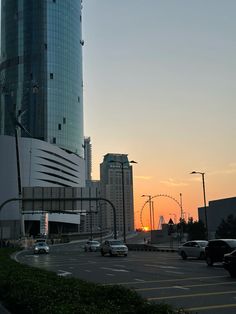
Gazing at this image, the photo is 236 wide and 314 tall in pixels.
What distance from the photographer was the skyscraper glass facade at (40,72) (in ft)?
569

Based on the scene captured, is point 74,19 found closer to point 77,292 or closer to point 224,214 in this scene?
point 224,214

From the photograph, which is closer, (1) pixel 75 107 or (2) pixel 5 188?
(2) pixel 5 188

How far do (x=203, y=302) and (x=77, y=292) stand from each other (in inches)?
143

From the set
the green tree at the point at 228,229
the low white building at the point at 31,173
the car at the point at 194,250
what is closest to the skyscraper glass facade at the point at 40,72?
the low white building at the point at 31,173

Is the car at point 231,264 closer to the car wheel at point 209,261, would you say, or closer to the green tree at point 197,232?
the car wheel at point 209,261

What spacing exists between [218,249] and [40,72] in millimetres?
153150

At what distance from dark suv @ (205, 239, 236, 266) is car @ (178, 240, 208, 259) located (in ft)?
26.9

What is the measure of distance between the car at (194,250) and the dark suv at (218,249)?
8205 millimetres

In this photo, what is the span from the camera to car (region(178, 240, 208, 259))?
39281mm

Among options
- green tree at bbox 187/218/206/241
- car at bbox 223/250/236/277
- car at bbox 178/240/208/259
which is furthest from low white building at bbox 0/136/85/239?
car at bbox 223/250/236/277

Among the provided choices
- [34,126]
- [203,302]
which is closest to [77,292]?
[203,302]

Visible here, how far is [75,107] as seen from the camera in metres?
186

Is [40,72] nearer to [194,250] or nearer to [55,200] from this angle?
[55,200]

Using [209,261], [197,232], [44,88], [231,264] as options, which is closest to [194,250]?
[209,261]
